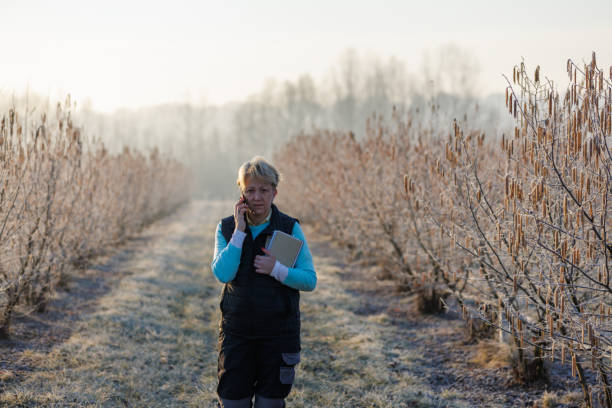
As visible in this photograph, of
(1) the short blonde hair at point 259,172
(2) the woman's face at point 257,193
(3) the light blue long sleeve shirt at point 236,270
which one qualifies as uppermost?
(1) the short blonde hair at point 259,172

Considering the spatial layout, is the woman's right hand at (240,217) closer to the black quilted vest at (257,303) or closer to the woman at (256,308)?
the woman at (256,308)

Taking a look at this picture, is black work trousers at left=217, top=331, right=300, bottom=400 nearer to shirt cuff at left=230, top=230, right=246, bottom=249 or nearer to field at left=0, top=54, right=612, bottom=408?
shirt cuff at left=230, top=230, right=246, bottom=249

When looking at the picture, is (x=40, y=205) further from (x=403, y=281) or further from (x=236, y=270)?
(x=403, y=281)

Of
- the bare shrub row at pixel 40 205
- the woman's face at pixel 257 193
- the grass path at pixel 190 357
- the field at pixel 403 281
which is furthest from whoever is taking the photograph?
the bare shrub row at pixel 40 205

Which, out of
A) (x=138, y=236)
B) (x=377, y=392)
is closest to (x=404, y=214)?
(x=377, y=392)

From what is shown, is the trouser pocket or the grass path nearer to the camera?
the trouser pocket

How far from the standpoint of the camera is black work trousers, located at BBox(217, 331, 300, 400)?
2.40 metres

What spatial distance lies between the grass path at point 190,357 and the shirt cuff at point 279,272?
1.95 metres

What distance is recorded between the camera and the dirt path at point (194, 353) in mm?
3875

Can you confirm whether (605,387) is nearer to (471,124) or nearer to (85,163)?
(471,124)

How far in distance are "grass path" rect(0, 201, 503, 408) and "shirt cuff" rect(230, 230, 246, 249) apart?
2049 millimetres

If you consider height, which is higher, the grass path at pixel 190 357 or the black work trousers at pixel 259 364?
the black work trousers at pixel 259 364

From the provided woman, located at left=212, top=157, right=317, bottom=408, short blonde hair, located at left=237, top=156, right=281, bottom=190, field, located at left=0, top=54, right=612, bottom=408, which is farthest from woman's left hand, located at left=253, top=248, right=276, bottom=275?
field, located at left=0, top=54, right=612, bottom=408

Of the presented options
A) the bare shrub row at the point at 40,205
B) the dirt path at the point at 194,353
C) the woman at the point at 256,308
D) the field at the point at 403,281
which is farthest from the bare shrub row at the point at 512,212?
the bare shrub row at the point at 40,205
